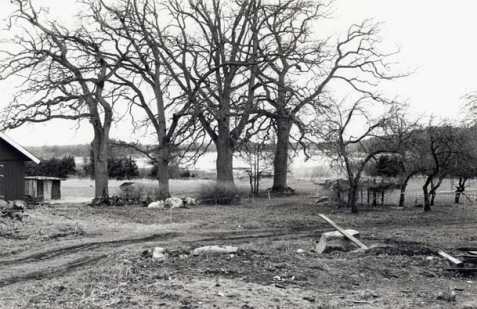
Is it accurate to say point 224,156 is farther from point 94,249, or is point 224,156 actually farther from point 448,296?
point 448,296

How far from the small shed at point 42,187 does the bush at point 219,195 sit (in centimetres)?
1213

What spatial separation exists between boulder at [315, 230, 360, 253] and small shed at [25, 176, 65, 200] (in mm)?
26927

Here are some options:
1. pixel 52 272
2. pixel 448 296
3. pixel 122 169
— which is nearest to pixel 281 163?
pixel 122 169

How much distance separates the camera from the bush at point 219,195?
103 feet

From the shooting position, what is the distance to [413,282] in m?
10.8

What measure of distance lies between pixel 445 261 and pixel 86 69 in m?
26.0

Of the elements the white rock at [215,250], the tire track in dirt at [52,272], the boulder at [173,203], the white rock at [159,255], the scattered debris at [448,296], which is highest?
A: the boulder at [173,203]

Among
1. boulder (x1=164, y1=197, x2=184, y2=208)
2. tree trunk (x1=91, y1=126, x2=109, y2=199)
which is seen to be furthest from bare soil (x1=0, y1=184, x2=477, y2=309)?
tree trunk (x1=91, y1=126, x2=109, y2=199)

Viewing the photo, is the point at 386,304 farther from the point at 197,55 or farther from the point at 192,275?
the point at 197,55

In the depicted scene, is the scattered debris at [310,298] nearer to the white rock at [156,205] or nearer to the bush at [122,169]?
the white rock at [156,205]

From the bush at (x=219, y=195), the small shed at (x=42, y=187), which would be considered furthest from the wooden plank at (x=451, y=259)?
the small shed at (x=42, y=187)

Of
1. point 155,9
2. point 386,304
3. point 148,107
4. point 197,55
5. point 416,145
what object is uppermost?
point 155,9

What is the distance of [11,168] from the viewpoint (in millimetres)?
29250

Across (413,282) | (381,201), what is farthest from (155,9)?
(413,282)
